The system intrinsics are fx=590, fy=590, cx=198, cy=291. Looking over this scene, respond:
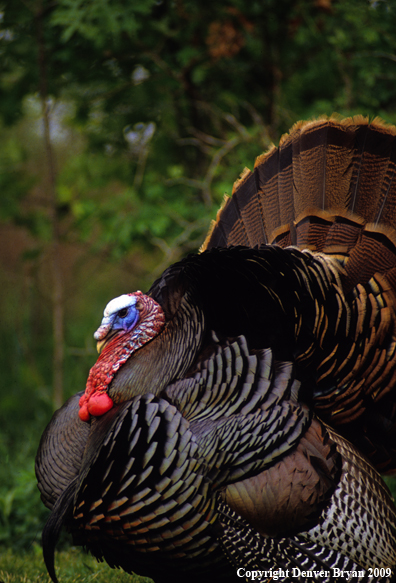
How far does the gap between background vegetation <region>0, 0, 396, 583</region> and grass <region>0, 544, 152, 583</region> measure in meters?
0.47

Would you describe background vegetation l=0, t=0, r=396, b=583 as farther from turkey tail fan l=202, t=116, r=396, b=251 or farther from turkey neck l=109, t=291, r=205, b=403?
turkey neck l=109, t=291, r=205, b=403

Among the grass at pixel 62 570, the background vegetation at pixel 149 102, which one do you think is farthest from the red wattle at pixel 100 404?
the background vegetation at pixel 149 102

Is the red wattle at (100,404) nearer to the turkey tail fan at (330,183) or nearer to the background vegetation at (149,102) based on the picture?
the turkey tail fan at (330,183)

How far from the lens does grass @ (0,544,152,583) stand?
2.87 m

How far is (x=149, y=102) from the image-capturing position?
16.6 ft

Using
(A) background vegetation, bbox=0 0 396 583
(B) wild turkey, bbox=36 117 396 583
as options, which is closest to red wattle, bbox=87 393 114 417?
(B) wild turkey, bbox=36 117 396 583

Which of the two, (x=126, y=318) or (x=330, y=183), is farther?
(x=330, y=183)

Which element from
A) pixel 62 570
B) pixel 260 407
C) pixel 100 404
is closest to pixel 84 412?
pixel 100 404

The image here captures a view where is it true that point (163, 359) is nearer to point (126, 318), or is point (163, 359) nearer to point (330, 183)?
point (126, 318)

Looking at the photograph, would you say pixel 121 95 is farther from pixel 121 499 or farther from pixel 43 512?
pixel 121 499

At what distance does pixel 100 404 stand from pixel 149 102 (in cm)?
339

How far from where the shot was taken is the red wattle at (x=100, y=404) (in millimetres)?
2396

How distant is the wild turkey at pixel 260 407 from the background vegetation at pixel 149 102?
1.69m

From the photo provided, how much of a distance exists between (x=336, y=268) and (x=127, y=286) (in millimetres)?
6269
